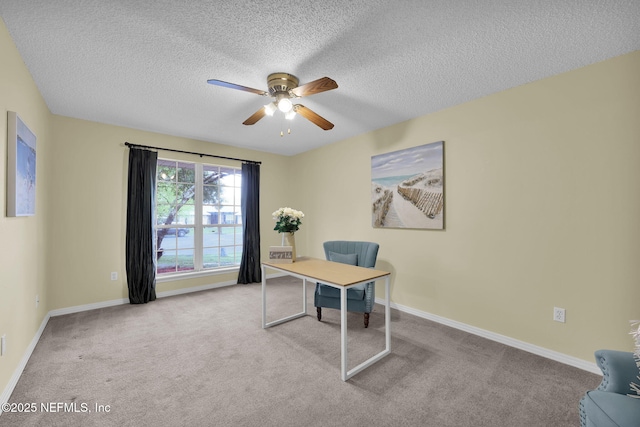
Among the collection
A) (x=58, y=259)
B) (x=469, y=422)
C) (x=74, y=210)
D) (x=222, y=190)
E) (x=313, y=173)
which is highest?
(x=313, y=173)

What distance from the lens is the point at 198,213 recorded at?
4609mm

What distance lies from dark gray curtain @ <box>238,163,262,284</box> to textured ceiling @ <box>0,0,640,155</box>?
6.70 ft

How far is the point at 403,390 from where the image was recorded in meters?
1.97

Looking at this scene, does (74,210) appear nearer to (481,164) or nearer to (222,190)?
(222,190)

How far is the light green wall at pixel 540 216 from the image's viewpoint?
211 centimetres

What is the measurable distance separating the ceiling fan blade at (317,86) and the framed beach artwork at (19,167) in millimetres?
2056

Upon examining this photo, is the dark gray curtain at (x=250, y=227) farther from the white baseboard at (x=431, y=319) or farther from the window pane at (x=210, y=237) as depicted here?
the white baseboard at (x=431, y=319)

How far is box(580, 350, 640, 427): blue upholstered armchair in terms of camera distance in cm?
107

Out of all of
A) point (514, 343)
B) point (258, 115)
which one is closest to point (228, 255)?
point (258, 115)

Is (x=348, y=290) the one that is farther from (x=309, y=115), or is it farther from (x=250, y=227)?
(x=250, y=227)

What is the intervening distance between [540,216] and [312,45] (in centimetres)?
248

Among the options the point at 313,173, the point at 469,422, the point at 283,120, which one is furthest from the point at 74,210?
the point at 469,422

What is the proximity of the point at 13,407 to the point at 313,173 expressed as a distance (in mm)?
4363

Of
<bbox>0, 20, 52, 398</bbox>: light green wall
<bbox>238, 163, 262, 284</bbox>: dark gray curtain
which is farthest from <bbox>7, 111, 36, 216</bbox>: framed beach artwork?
<bbox>238, 163, 262, 284</bbox>: dark gray curtain
